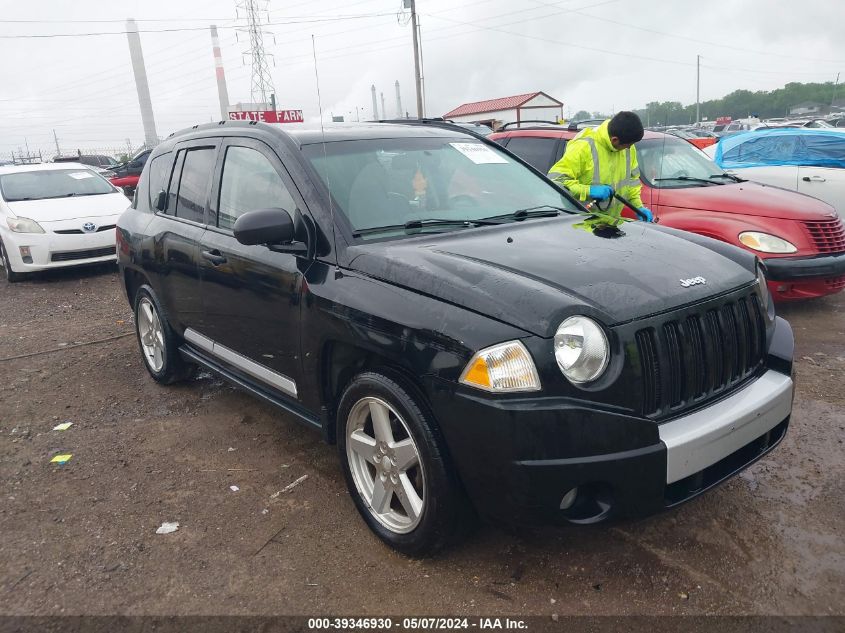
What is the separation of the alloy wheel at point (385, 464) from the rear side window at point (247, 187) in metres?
1.15

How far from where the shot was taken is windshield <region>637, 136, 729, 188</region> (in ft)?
21.6

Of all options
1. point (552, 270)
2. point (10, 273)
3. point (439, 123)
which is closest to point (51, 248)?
point (10, 273)

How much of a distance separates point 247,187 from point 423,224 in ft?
3.70

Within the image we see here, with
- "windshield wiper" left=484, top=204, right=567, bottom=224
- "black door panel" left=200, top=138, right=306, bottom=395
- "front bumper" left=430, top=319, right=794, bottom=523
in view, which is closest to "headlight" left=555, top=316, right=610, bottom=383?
"front bumper" left=430, top=319, right=794, bottom=523

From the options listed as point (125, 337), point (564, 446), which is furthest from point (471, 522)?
point (125, 337)

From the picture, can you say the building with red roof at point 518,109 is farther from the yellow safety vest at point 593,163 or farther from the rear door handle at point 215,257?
the rear door handle at point 215,257

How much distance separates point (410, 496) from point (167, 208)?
2888 mm

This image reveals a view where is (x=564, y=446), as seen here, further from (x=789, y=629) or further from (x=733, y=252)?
(x=733, y=252)

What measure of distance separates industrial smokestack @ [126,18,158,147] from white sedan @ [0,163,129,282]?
54060 mm

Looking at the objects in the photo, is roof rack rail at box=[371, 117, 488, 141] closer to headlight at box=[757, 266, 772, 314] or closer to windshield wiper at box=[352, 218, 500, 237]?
windshield wiper at box=[352, 218, 500, 237]

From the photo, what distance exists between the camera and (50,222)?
9344 mm

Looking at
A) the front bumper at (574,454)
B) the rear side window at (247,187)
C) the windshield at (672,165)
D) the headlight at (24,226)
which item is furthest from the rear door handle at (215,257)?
the headlight at (24,226)

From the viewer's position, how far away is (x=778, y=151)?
31.0ft

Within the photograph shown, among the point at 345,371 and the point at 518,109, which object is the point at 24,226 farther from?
the point at 518,109
